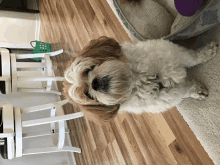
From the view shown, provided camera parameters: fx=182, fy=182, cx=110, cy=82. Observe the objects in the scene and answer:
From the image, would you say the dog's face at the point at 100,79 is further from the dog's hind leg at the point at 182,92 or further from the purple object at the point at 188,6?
the purple object at the point at 188,6

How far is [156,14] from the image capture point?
1.50 metres

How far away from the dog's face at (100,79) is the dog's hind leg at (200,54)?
1.77ft

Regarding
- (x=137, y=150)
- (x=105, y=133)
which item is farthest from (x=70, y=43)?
(x=137, y=150)

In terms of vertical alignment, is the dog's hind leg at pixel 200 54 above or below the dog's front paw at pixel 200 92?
above

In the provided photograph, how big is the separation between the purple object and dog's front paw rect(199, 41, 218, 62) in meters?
0.33

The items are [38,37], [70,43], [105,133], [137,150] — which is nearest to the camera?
[137,150]

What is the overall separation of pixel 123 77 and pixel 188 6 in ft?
2.15

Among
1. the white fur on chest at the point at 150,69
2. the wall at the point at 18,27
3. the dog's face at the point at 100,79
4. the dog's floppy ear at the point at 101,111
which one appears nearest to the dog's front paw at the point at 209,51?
the white fur on chest at the point at 150,69

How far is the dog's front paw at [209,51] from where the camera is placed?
137 centimetres

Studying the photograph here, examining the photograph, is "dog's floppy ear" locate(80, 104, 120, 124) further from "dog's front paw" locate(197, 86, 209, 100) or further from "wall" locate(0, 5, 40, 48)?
"wall" locate(0, 5, 40, 48)

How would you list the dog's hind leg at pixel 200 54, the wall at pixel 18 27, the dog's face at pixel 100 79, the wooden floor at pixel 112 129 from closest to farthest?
the dog's face at pixel 100 79 < the dog's hind leg at pixel 200 54 < the wooden floor at pixel 112 129 < the wall at pixel 18 27

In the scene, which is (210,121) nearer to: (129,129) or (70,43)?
(129,129)

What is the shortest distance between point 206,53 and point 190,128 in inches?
25.2

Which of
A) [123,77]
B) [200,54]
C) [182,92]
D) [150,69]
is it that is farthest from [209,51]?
[123,77]
